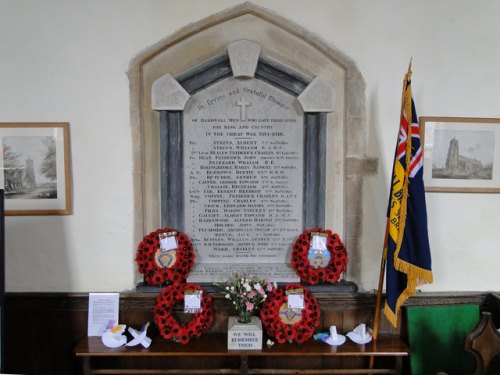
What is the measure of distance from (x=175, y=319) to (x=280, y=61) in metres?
1.81

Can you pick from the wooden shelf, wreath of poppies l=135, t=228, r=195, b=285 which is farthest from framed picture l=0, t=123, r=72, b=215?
the wooden shelf

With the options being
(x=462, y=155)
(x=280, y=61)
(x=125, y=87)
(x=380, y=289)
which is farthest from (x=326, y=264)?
(x=125, y=87)

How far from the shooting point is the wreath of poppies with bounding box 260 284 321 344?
2263 mm

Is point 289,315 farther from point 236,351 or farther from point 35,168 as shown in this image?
point 35,168

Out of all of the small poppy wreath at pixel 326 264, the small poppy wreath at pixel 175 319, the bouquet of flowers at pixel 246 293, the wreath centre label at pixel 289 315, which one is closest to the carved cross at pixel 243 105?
the small poppy wreath at pixel 326 264

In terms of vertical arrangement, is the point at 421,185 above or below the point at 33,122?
below

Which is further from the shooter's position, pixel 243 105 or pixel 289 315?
pixel 243 105

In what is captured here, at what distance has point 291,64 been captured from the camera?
2430 millimetres

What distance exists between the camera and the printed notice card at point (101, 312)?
7.88 feet

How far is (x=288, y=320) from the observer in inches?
89.7

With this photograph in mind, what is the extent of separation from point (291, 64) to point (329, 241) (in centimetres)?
119

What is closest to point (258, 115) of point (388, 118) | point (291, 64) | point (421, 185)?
point (291, 64)

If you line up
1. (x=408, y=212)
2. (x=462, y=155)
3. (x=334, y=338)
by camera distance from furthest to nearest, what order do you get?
(x=462, y=155) → (x=334, y=338) → (x=408, y=212)

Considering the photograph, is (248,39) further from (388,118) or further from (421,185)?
(421,185)
